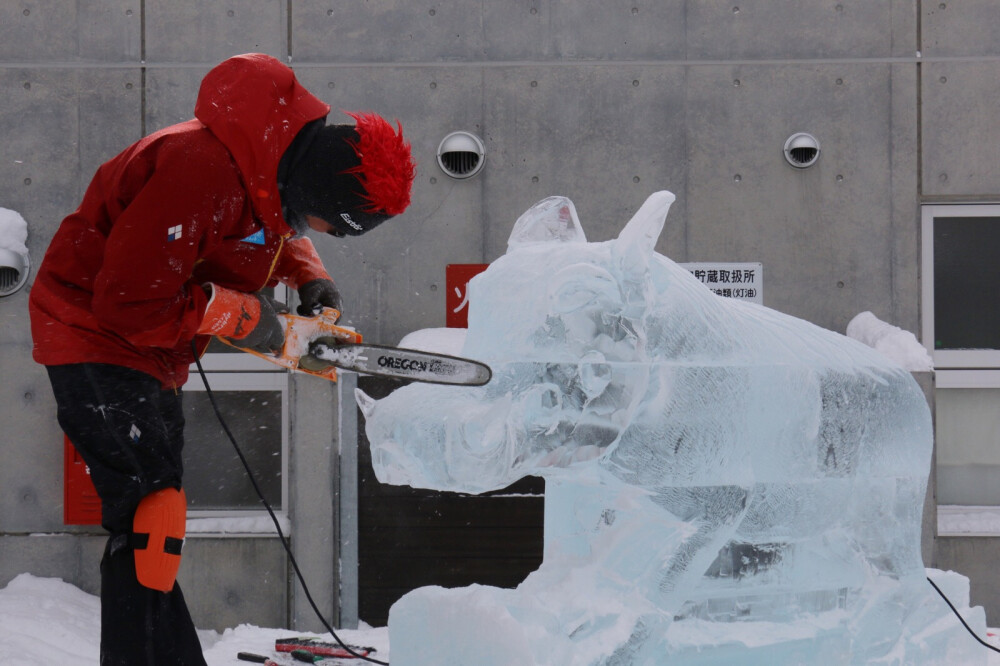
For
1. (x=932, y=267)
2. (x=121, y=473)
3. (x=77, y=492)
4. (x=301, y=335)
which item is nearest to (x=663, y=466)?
(x=301, y=335)

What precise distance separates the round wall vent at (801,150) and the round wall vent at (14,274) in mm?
3883

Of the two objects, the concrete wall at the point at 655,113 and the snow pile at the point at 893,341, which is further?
the concrete wall at the point at 655,113

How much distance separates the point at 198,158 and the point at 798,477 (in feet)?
4.77

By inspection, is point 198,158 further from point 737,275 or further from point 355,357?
point 737,275

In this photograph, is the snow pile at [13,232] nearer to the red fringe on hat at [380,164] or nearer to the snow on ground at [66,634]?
the snow on ground at [66,634]

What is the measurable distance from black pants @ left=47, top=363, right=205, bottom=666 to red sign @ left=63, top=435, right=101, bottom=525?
2.76 meters

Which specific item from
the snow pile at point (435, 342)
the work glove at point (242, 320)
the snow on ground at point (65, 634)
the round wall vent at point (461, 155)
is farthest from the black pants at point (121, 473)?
the round wall vent at point (461, 155)

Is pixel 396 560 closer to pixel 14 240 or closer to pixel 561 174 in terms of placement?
pixel 561 174

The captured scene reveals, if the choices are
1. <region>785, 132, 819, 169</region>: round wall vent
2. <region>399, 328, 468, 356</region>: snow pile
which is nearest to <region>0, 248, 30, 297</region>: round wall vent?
<region>399, 328, 468, 356</region>: snow pile

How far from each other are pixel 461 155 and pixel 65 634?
2.89 meters

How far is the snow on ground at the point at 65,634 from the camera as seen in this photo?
10.1 ft

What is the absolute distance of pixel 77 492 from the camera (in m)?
4.55

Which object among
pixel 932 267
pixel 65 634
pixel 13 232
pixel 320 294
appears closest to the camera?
pixel 320 294

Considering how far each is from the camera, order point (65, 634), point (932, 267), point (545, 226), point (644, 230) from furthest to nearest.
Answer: point (932, 267) → point (65, 634) → point (545, 226) → point (644, 230)
